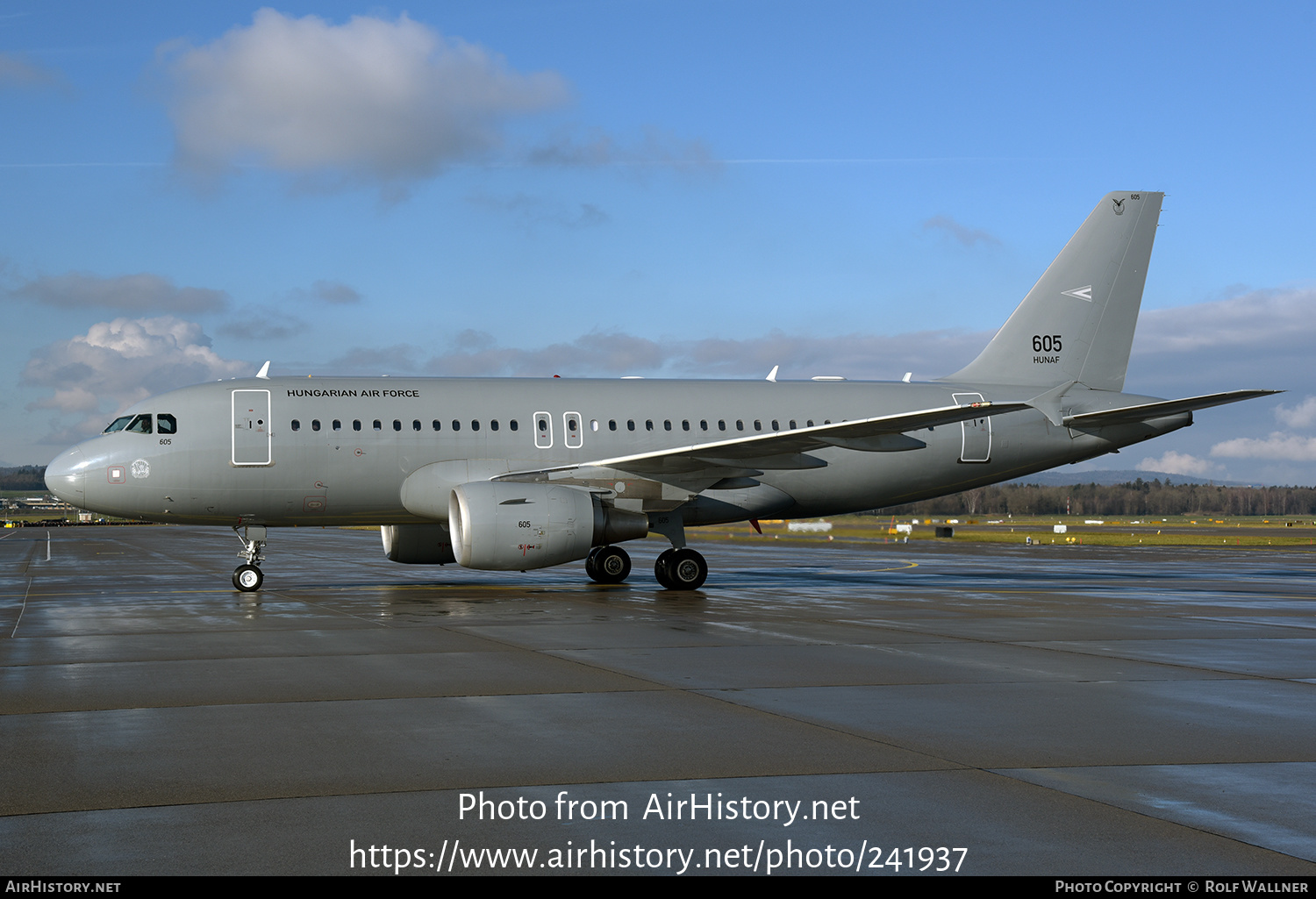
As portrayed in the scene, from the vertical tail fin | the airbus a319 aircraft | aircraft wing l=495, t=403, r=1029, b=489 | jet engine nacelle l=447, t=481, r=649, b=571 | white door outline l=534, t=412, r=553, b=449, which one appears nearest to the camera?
jet engine nacelle l=447, t=481, r=649, b=571

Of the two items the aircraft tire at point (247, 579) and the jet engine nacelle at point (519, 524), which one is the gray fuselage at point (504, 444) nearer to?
the aircraft tire at point (247, 579)

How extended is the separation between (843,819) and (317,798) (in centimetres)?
276

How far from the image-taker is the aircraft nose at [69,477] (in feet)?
65.7

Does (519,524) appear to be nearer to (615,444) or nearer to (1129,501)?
(615,444)

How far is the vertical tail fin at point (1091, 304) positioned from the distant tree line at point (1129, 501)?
113 metres

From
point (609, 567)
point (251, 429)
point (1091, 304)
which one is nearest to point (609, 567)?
point (609, 567)

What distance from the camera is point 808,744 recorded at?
7316mm

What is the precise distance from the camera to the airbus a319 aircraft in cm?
2002

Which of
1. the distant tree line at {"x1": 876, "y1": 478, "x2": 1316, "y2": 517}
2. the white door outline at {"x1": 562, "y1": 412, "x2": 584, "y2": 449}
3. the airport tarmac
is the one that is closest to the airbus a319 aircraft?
the white door outline at {"x1": 562, "y1": 412, "x2": 584, "y2": 449}

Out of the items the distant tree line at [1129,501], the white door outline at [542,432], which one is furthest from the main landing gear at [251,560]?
the distant tree line at [1129,501]

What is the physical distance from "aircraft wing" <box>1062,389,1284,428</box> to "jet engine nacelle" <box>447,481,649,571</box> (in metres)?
10.2

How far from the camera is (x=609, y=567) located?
22859 millimetres

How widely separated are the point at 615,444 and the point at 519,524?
13.1 feet

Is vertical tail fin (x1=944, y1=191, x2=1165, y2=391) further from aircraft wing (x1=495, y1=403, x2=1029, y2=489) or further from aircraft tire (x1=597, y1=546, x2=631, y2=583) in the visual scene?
aircraft tire (x1=597, y1=546, x2=631, y2=583)
